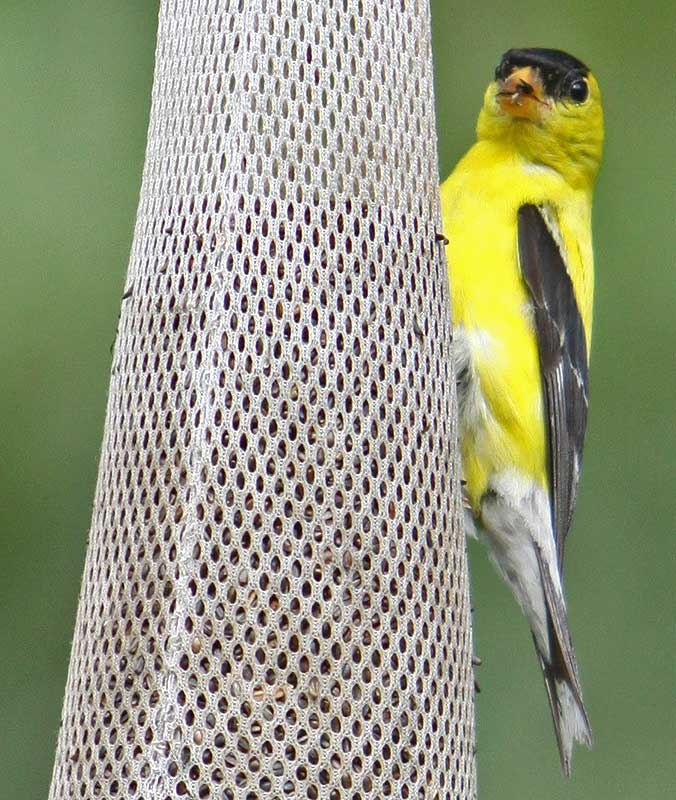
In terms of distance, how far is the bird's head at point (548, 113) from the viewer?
3865 mm

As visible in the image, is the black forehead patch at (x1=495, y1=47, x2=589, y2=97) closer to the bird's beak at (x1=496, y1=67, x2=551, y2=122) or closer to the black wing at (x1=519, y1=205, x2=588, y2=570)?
the bird's beak at (x1=496, y1=67, x2=551, y2=122)

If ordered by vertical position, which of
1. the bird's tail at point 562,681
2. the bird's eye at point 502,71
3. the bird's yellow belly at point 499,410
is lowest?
the bird's tail at point 562,681

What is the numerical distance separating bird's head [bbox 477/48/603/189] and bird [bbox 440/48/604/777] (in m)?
0.05

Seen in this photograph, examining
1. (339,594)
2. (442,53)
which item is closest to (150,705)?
(339,594)

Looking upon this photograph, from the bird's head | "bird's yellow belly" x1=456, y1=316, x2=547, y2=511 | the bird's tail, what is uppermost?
the bird's head

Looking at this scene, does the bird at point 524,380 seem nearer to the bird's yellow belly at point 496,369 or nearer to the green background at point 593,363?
the bird's yellow belly at point 496,369

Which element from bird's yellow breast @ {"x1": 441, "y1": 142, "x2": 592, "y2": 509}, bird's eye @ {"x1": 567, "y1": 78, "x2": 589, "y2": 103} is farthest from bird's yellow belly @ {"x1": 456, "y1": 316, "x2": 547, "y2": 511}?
bird's eye @ {"x1": 567, "y1": 78, "x2": 589, "y2": 103}

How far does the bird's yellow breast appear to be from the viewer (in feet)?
11.3

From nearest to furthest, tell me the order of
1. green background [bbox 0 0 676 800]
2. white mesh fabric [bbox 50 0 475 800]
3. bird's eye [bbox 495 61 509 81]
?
white mesh fabric [bbox 50 0 475 800] → bird's eye [bbox 495 61 509 81] → green background [bbox 0 0 676 800]

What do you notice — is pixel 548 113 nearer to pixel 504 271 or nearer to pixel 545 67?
pixel 545 67

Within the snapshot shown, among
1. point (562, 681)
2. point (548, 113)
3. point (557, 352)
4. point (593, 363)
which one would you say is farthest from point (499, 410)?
point (593, 363)

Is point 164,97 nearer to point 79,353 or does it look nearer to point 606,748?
point 79,353

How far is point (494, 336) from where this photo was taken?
11.4ft

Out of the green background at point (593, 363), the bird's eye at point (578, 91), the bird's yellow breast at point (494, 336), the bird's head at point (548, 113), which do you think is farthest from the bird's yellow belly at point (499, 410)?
the green background at point (593, 363)
